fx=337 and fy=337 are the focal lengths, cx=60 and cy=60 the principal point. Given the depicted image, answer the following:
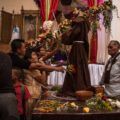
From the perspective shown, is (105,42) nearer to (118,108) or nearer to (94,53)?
(94,53)

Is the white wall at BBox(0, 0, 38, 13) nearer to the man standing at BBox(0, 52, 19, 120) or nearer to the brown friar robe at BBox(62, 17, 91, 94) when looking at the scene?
the brown friar robe at BBox(62, 17, 91, 94)

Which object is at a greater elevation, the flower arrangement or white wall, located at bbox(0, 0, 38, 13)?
white wall, located at bbox(0, 0, 38, 13)

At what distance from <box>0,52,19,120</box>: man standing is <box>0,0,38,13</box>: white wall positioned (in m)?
6.30

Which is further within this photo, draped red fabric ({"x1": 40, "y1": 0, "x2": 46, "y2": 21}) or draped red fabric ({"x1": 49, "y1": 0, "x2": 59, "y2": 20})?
draped red fabric ({"x1": 40, "y1": 0, "x2": 46, "y2": 21})

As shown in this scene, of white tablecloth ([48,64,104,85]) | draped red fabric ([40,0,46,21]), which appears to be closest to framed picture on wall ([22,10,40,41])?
draped red fabric ([40,0,46,21])

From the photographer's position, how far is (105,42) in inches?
334

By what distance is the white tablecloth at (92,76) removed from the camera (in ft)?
23.5

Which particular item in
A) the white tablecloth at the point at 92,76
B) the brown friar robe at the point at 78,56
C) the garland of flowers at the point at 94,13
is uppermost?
the garland of flowers at the point at 94,13

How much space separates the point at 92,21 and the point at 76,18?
264mm

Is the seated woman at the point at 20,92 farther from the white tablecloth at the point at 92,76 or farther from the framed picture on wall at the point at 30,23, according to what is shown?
the framed picture on wall at the point at 30,23

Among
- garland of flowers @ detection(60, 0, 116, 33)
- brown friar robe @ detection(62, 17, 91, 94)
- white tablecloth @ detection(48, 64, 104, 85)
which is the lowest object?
white tablecloth @ detection(48, 64, 104, 85)

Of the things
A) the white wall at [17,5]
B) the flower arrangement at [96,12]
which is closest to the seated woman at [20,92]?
the flower arrangement at [96,12]

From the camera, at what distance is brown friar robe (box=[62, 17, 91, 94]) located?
163 inches

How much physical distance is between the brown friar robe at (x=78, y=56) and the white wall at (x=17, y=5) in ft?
17.9
